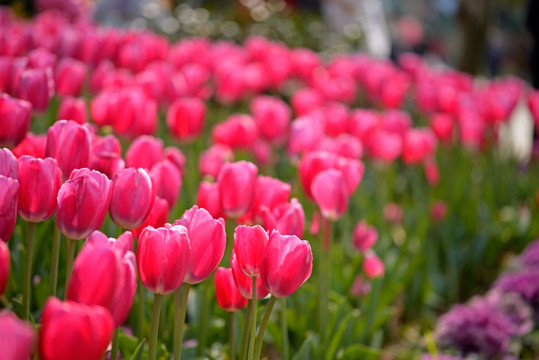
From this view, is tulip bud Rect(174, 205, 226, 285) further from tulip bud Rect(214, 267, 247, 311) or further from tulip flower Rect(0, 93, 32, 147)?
tulip flower Rect(0, 93, 32, 147)

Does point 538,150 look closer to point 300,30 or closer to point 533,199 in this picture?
point 533,199

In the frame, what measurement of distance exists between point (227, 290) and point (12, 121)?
618mm

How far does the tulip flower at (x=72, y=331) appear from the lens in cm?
69

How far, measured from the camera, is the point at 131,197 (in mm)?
1170

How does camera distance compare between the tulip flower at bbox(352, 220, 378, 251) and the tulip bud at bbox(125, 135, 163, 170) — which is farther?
the tulip flower at bbox(352, 220, 378, 251)

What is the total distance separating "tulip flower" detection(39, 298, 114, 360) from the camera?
685 mm

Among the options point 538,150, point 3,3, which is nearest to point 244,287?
point 538,150

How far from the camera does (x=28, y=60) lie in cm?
222

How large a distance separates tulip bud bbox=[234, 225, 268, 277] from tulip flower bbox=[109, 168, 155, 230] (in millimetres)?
190

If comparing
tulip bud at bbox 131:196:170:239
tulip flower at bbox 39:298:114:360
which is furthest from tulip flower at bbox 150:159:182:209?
tulip flower at bbox 39:298:114:360

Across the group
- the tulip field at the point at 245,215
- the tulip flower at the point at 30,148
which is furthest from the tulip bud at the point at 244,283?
the tulip flower at the point at 30,148

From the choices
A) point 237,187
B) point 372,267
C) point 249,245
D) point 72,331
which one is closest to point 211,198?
point 237,187

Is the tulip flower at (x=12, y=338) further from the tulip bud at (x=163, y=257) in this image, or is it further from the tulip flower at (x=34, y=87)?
the tulip flower at (x=34, y=87)

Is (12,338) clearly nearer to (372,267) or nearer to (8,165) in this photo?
(8,165)
